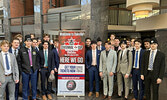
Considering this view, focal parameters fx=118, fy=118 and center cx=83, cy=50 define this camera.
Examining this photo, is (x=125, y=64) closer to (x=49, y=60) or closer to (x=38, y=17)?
(x=49, y=60)

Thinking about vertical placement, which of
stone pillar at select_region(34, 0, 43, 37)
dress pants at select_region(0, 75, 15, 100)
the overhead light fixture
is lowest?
dress pants at select_region(0, 75, 15, 100)

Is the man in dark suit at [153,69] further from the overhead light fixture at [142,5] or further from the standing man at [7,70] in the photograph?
the standing man at [7,70]

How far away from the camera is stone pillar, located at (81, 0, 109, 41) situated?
19.3 feet

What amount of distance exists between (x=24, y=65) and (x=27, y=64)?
8cm

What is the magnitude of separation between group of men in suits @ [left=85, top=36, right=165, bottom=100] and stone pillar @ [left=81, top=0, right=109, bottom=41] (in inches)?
74.1

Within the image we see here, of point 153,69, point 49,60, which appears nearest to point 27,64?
point 49,60

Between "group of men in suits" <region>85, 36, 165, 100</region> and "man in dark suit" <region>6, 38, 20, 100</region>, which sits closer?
"group of men in suits" <region>85, 36, 165, 100</region>

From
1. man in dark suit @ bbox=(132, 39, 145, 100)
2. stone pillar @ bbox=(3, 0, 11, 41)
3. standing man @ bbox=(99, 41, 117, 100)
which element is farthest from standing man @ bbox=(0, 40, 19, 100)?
stone pillar @ bbox=(3, 0, 11, 41)

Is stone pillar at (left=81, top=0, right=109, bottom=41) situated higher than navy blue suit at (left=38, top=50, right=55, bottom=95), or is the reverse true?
stone pillar at (left=81, top=0, right=109, bottom=41)

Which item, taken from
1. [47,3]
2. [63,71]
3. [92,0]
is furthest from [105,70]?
[47,3]

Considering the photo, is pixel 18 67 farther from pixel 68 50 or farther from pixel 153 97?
pixel 153 97

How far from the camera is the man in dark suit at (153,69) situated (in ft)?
9.44

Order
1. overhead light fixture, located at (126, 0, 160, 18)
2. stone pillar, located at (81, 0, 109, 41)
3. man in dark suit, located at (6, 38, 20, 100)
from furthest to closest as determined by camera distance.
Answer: stone pillar, located at (81, 0, 109, 41) < man in dark suit, located at (6, 38, 20, 100) < overhead light fixture, located at (126, 0, 160, 18)

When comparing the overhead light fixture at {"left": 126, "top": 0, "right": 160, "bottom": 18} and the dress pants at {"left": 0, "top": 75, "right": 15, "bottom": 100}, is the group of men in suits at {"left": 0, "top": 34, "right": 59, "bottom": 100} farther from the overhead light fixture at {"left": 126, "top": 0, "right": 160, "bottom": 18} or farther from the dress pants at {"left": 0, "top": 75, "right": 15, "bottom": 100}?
the overhead light fixture at {"left": 126, "top": 0, "right": 160, "bottom": 18}
